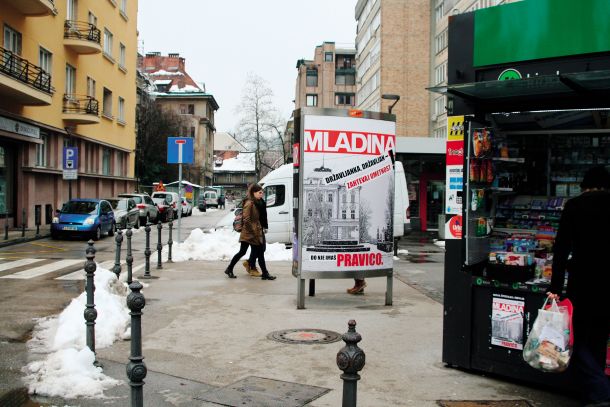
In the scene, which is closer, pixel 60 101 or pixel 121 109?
pixel 60 101

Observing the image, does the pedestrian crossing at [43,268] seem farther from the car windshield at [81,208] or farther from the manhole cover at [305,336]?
the car windshield at [81,208]

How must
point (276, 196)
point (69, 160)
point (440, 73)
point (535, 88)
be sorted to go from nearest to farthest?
point (535, 88)
point (276, 196)
point (69, 160)
point (440, 73)

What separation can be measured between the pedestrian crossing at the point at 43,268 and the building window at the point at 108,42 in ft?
83.0

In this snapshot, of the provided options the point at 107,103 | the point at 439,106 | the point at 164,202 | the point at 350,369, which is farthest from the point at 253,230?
the point at 439,106

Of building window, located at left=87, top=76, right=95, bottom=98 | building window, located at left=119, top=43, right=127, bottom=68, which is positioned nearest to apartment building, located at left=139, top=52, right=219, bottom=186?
building window, located at left=119, top=43, right=127, bottom=68

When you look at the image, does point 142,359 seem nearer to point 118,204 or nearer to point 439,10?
point 118,204

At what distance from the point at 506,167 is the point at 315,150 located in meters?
3.31

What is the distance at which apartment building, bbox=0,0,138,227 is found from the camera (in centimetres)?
2542

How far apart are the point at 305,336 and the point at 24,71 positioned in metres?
22.2

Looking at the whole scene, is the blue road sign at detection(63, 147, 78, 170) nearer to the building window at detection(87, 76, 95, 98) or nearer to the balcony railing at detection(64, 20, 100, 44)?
the balcony railing at detection(64, 20, 100, 44)

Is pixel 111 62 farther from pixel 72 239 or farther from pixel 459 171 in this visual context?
pixel 459 171

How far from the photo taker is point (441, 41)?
184ft

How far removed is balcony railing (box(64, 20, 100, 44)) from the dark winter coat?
2278cm

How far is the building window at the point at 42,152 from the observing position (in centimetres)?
2887
